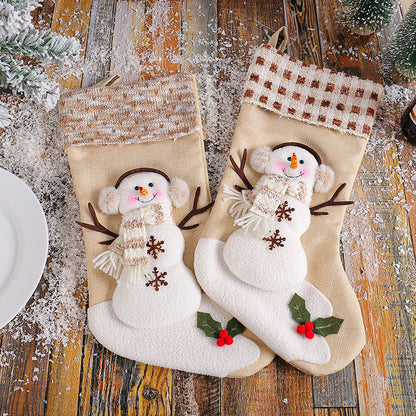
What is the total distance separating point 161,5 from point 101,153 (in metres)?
0.62

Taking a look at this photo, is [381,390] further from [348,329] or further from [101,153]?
[101,153]

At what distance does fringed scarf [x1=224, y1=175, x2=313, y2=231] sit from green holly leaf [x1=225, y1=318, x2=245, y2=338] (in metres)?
0.23

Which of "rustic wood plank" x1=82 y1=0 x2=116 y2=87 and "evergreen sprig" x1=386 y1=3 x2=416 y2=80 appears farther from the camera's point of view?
"rustic wood plank" x1=82 y1=0 x2=116 y2=87

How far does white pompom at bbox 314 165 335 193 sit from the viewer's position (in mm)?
1108

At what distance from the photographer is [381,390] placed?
1.08 m

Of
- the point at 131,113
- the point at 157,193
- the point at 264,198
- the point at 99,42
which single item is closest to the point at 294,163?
the point at 264,198

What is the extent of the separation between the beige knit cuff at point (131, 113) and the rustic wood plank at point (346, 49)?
19.8 inches

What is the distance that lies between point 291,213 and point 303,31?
701mm

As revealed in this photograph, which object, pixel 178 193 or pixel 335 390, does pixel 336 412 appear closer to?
pixel 335 390

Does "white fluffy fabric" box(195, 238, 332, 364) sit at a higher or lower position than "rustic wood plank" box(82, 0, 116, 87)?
lower

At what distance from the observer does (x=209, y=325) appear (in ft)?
3.42

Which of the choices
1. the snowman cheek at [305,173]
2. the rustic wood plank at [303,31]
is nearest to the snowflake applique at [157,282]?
the snowman cheek at [305,173]

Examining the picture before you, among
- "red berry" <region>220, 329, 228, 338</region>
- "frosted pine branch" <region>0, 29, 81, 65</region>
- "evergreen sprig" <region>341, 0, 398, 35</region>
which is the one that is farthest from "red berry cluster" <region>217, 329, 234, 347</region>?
"evergreen sprig" <region>341, 0, 398, 35</region>

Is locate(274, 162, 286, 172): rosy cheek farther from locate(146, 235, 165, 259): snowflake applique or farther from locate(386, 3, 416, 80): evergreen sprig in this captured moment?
locate(386, 3, 416, 80): evergreen sprig
